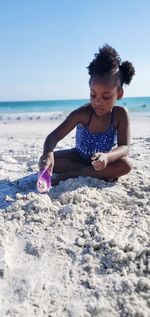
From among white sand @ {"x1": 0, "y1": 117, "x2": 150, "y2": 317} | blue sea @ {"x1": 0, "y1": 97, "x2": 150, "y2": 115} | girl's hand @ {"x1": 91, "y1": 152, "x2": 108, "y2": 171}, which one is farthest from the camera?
Result: blue sea @ {"x1": 0, "y1": 97, "x2": 150, "y2": 115}

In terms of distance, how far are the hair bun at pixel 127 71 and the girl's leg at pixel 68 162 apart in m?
0.67

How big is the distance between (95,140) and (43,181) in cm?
65

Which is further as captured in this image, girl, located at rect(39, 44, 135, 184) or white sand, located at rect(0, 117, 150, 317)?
girl, located at rect(39, 44, 135, 184)

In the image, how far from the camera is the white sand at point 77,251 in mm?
1348

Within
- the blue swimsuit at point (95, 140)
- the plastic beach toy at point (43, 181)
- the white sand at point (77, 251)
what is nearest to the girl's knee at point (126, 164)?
the white sand at point (77, 251)

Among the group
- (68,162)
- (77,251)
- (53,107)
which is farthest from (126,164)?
(53,107)

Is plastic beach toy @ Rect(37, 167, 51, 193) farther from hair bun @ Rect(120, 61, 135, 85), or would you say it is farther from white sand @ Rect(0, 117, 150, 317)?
hair bun @ Rect(120, 61, 135, 85)

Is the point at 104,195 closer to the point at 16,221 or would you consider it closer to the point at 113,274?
the point at 16,221

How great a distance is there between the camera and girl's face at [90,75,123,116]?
2.46 meters

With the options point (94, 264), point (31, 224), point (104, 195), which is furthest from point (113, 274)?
point (104, 195)

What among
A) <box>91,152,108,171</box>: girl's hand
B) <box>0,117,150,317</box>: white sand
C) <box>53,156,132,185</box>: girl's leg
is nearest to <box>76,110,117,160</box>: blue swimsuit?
A: <box>53,156,132,185</box>: girl's leg

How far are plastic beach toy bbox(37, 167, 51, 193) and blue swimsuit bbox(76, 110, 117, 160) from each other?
565 mm

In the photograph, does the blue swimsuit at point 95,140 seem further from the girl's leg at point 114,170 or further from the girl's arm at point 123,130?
the girl's leg at point 114,170

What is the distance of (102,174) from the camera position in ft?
8.07
